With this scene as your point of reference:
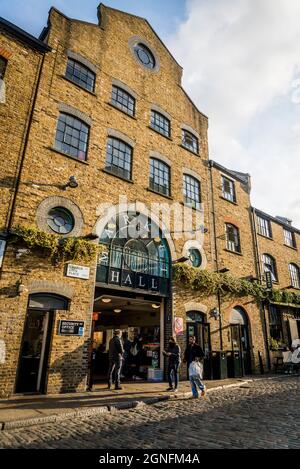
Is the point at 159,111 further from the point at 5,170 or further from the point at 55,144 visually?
the point at 5,170

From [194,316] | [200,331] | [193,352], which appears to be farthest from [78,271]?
[200,331]

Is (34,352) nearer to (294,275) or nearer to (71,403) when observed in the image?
(71,403)

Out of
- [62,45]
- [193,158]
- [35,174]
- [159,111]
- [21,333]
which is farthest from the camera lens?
[193,158]

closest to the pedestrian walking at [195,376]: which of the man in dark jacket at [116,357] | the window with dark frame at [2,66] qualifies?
the man in dark jacket at [116,357]

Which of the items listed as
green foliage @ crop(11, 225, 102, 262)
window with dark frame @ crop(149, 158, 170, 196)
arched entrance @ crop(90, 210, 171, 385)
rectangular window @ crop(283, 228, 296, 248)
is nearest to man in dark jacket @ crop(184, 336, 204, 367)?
arched entrance @ crop(90, 210, 171, 385)

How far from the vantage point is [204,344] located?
1293 centimetres

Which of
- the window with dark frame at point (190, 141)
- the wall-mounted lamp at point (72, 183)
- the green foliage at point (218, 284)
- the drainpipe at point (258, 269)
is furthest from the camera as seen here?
the window with dark frame at point (190, 141)

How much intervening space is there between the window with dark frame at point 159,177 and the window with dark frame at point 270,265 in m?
8.26

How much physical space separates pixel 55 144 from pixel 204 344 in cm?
992

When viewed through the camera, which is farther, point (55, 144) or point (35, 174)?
point (55, 144)

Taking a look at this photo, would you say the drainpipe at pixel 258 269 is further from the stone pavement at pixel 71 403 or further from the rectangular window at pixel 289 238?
the stone pavement at pixel 71 403

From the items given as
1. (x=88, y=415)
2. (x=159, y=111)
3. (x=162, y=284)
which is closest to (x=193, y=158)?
(x=159, y=111)

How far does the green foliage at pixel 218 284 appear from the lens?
12883 millimetres

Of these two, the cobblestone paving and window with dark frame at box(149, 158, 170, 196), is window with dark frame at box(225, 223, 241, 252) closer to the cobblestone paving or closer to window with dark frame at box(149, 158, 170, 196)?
window with dark frame at box(149, 158, 170, 196)
